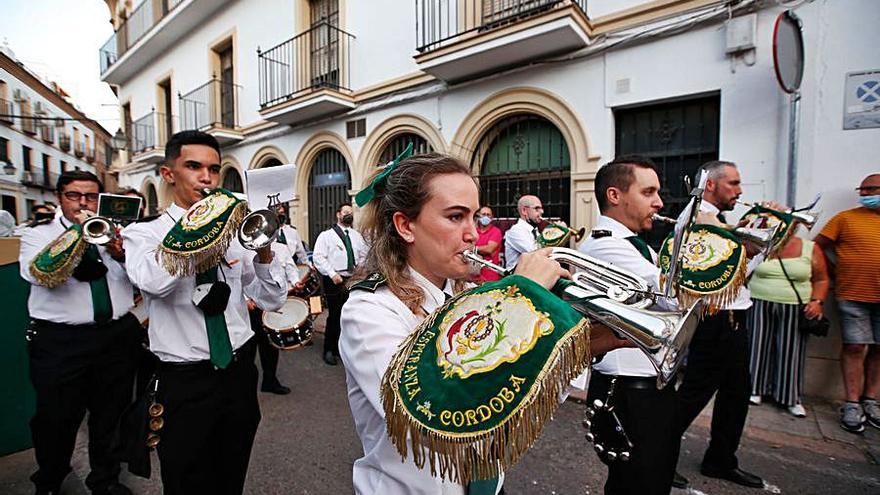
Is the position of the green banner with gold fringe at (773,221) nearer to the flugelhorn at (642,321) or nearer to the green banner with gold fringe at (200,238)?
the flugelhorn at (642,321)

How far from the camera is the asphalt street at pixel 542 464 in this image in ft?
9.91

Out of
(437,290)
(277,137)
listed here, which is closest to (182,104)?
(277,137)

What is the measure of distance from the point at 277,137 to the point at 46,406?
30.4 feet

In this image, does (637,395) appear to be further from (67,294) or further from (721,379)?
(67,294)

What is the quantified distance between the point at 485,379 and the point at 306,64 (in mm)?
10688

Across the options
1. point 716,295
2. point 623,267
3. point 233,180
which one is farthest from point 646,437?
point 233,180

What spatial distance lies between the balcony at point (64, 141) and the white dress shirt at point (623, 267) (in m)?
29.4

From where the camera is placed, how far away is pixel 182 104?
14.2m

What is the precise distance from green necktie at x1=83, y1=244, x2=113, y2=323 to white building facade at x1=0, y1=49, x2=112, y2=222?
1.29m

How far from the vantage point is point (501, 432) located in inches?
30.4

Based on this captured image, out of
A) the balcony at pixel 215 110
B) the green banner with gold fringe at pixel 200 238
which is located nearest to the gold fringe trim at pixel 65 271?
the green banner with gold fringe at pixel 200 238

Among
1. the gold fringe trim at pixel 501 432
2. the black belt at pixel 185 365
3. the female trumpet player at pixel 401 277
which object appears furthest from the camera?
the black belt at pixel 185 365

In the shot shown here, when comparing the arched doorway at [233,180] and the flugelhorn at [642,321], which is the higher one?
the arched doorway at [233,180]

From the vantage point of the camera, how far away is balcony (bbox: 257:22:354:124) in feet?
29.2
